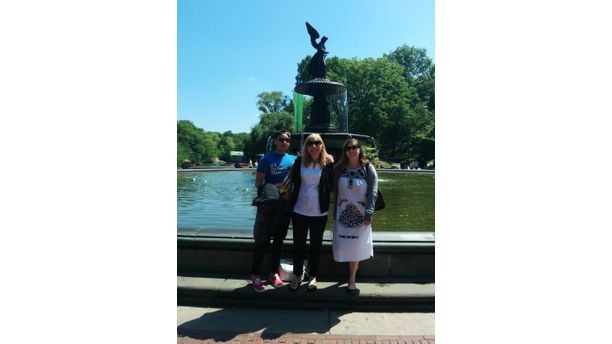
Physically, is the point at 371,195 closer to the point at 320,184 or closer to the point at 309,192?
the point at 320,184

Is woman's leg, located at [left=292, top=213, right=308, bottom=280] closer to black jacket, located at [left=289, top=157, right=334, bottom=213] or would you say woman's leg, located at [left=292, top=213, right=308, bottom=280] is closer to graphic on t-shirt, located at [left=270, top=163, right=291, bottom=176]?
black jacket, located at [left=289, top=157, right=334, bottom=213]

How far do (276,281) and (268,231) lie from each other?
589mm

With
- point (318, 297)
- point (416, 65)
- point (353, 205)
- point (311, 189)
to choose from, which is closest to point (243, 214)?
point (318, 297)

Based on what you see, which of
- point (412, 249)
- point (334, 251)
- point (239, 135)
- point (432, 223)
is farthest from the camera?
point (239, 135)

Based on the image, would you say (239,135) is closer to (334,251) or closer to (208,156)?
(208,156)

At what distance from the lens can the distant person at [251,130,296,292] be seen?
4211mm

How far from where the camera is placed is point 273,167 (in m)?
4.27

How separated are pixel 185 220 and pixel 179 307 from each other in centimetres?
397

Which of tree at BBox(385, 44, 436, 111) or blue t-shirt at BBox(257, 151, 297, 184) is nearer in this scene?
blue t-shirt at BBox(257, 151, 297, 184)

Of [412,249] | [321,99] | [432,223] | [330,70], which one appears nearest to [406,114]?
[330,70]

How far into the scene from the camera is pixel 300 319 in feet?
13.2

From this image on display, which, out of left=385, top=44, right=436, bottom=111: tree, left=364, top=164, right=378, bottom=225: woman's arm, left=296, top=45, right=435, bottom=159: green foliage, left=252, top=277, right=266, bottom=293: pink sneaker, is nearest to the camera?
left=364, top=164, right=378, bottom=225: woman's arm

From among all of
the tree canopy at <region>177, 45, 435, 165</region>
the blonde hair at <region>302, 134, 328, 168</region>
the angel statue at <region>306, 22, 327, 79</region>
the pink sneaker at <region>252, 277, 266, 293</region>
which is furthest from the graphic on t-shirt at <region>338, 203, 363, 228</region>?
the tree canopy at <region>177, 45, 435, 165</region>

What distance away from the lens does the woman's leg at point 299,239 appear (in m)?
4.24
